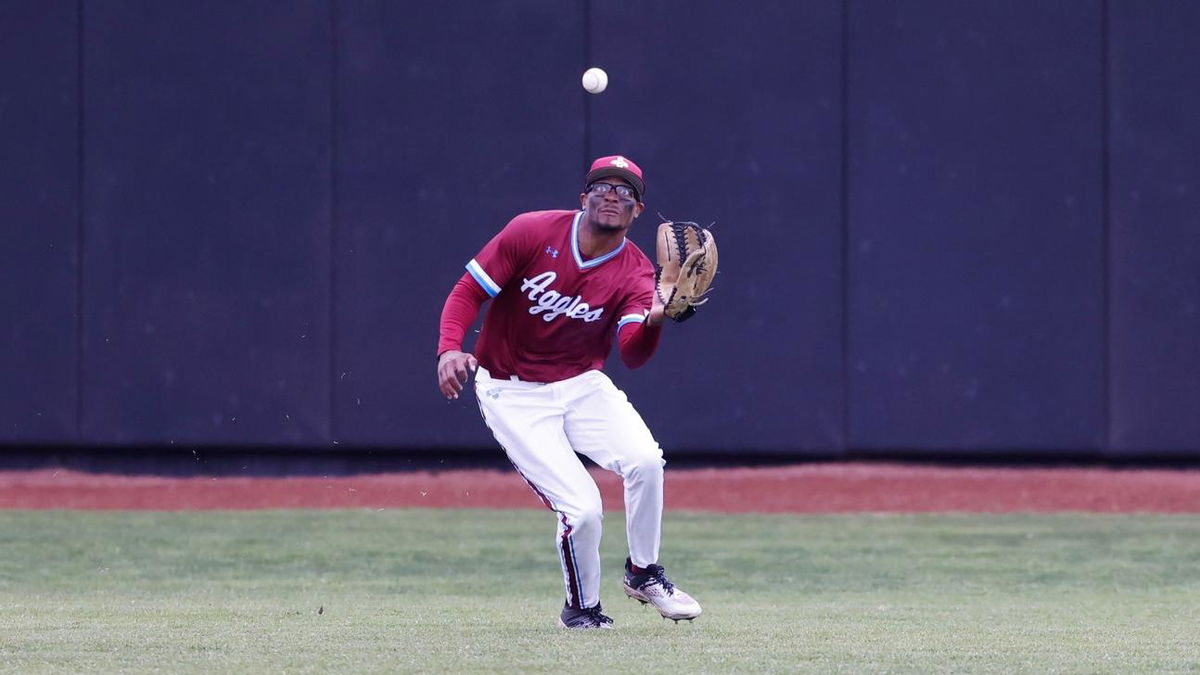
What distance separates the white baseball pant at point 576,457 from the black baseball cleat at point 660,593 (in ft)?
0.16

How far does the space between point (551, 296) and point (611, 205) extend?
0.41m

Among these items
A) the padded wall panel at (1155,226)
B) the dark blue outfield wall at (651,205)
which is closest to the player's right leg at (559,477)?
the dark blue outfield wall at (651,205)

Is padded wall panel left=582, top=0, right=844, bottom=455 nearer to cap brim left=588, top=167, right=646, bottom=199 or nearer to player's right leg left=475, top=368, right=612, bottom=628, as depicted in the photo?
player's right leg left=475, top=368, right=612, bottom=628

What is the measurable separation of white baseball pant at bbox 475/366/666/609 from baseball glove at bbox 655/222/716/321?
532 mm

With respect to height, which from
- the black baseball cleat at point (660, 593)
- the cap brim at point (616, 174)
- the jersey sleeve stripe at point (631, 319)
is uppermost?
the cap brim at point (616, 174)

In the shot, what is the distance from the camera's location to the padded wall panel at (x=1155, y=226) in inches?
510

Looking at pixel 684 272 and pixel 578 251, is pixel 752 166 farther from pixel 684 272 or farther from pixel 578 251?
pixel 684 272

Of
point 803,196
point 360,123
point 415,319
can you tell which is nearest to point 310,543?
point 415,319

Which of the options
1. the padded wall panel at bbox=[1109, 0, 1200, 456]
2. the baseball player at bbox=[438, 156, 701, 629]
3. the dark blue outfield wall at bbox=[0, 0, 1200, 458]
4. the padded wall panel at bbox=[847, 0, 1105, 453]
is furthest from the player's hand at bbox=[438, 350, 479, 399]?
the padded wall panel at bbox=[1109, 0, 1200, 456]

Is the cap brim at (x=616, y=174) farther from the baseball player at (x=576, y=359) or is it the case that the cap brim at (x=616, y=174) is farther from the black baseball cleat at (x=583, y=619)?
the black baseball cleat at (x=583, y=619)

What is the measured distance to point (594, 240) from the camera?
6367mm

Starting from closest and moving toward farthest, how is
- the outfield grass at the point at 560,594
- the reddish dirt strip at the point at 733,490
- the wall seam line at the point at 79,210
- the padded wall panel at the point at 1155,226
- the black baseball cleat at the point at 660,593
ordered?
the outfield grass at the point at 560,594
the black baseball cleat at the point at 660,593
the reddish dirt strip at the point at 733,490
the padded wall panel at the point at 1155,226
the wall seam line at the point at 79,210

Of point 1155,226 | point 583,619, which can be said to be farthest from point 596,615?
point 1155,226

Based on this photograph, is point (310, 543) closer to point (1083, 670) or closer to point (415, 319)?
point (415, 319)
